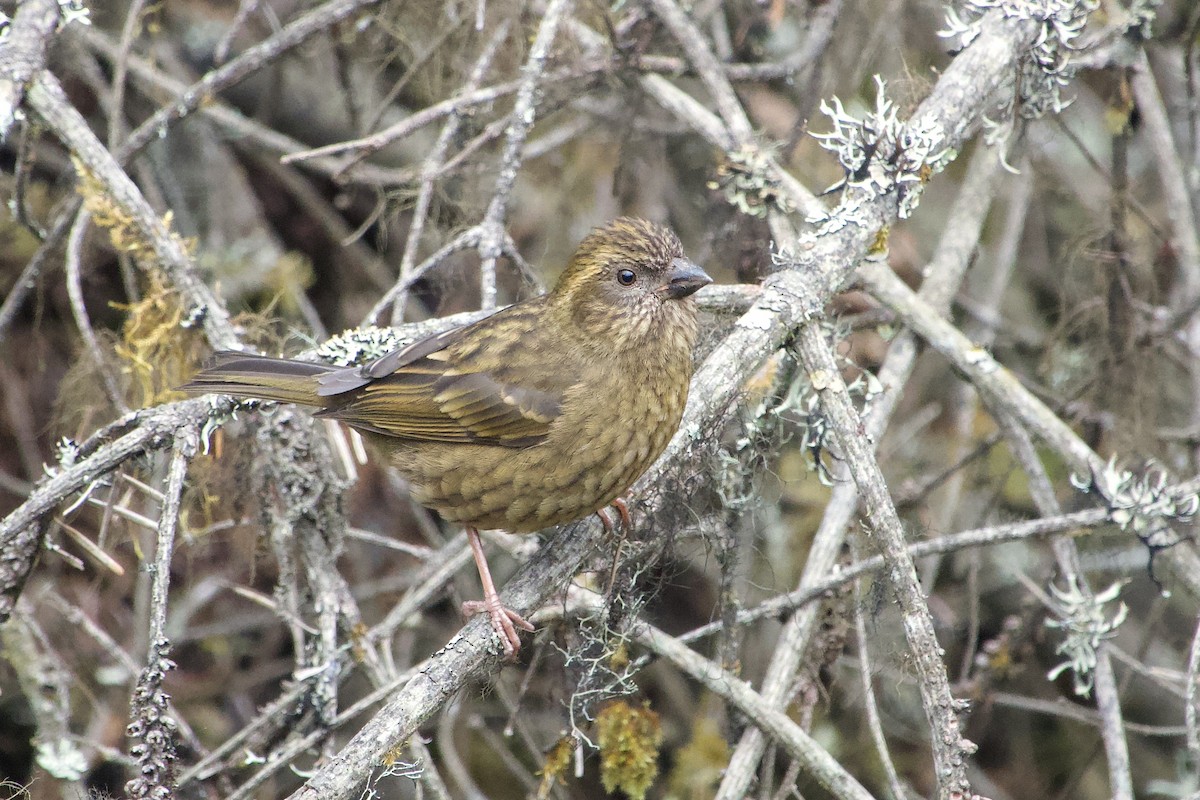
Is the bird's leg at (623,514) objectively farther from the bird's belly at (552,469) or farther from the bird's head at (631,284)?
the bird's head at (631,284)

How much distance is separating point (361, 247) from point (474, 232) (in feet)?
7.90

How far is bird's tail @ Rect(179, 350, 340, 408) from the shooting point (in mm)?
3078

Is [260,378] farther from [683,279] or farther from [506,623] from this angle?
[683,279]

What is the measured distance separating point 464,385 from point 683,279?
31.3 inches

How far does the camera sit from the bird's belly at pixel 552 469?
10.3 feet

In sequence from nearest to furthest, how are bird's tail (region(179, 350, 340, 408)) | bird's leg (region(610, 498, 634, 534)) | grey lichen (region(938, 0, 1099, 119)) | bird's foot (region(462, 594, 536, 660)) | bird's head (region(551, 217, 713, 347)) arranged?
bird's foot (region(462, 594, 536, 660)) → bird's tail (region(179, 350, 340, 408)) → bird's leg (region(610, 498, 634, 534)) → bird's head (region(551, 217, 713, 347)) → grey lichen (region(938, 0, 1099, 119))

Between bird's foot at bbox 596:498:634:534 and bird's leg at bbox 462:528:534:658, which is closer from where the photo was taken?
bird's leg at bbox 462:528:534:658

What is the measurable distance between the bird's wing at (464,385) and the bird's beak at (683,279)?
0.40 metres

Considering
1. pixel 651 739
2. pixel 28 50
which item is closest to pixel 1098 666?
pixel 651 739

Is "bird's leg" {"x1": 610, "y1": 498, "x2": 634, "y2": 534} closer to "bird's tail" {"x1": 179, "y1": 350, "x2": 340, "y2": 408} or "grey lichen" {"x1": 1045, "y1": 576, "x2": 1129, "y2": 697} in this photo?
"bird's tail" {"x1": 179, "y1": 350, "x2": 340, "y2": 408}

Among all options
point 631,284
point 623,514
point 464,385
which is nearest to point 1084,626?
point 623,514

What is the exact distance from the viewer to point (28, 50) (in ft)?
10.9

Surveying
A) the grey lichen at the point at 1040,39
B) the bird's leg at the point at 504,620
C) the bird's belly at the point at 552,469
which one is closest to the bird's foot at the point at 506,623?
the bird's leg at the point at 504,620

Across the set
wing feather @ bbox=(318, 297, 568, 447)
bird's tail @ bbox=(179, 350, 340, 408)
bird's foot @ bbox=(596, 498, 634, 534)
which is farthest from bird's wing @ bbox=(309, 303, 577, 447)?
bird's foot @ bbox=(596, 498, 634, 534)
